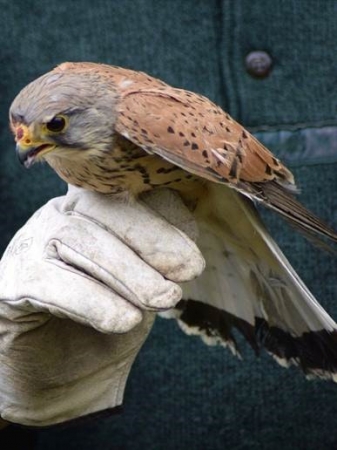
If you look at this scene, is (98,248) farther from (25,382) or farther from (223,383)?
(223,383)

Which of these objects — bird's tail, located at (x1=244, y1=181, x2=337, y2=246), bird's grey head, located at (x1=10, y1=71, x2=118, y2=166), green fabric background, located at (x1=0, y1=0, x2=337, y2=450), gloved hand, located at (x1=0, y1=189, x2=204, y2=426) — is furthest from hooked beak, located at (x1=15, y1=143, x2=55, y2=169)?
green fabric background, located at (x1=0, y1=0, x2=337, y2=450)

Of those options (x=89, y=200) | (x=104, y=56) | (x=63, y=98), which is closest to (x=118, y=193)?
(x=89, y=200)

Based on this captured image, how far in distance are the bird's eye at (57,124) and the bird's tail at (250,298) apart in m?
0.40

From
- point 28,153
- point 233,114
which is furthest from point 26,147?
point 233,114

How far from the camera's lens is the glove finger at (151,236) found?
2623mm

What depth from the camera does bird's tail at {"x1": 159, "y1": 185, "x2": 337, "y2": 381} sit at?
9.45 feet

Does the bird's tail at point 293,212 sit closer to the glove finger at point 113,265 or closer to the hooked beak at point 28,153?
the glove finger at point 113,265

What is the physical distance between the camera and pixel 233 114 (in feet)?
11.1

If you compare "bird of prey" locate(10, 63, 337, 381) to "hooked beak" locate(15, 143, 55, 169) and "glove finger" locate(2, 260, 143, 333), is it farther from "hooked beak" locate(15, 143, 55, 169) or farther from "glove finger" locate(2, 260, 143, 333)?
"glove finger" locate(2, 260, 143, 333)

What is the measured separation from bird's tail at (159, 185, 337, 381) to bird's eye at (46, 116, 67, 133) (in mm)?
398

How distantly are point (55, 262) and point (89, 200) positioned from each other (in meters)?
0.19

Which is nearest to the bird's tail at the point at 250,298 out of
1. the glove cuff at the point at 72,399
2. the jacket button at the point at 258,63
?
the glove cuff at the point at 72,399

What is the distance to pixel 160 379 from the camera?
3.46 m

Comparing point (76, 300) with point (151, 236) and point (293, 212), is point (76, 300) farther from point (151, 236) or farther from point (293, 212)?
point (293, 212)
